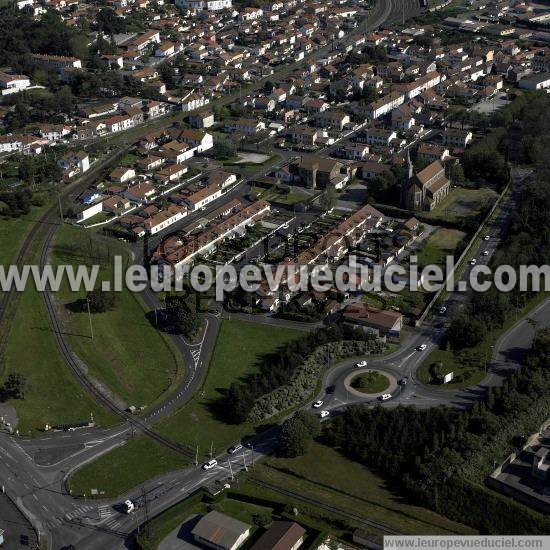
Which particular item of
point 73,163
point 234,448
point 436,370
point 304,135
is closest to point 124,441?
point 234,448

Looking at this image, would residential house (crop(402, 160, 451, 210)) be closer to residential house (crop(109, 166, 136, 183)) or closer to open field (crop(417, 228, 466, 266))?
open field (crop(417, 228, 466, 266))

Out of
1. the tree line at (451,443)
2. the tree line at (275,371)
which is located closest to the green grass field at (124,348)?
the tree line at (275,371)

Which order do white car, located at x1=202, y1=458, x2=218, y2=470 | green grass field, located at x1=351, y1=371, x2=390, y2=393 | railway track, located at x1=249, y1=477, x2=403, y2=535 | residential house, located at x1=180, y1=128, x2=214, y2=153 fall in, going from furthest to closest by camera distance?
A: residential house, located at x1=180, y1=128, x2=214, y2=153 → green grass field, located at x1=351, y1=371, x2=390, y2=393 → white car, located at x1=202, y1=458, x2=218, y2=470 → railway track, located at x1=249, y1=477, x2=403, y2=535

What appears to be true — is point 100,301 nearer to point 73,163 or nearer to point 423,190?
point 73,163

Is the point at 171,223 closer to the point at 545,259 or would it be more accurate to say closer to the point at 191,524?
the point at 545,259

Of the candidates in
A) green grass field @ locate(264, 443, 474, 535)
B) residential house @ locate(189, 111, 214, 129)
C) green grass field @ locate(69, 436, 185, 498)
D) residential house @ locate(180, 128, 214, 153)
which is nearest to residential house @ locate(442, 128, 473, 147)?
residential house @ locate(180, 128, 214, 153)

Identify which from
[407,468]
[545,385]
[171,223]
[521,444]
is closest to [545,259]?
[545,385]
